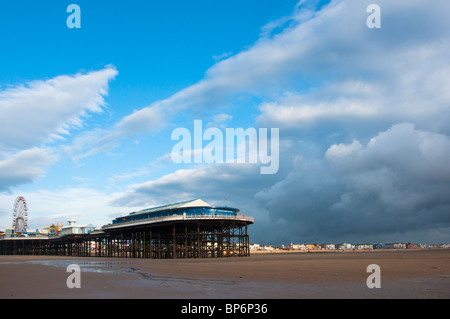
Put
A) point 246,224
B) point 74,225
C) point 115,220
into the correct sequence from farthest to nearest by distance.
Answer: point 74,225 → point 115,220 → point 246,224

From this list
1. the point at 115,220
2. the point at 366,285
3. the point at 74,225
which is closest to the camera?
the point at 366,285

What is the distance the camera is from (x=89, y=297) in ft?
41.1

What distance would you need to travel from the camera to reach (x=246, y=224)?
74.1 m

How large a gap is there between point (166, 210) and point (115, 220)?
2781 cm
